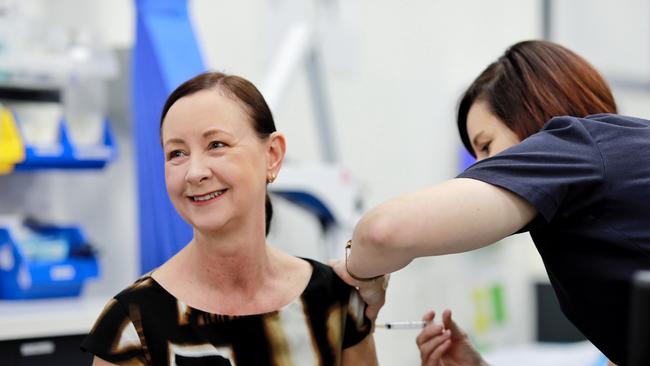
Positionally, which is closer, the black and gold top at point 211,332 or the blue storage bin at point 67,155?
the black and gold top at point 211,332

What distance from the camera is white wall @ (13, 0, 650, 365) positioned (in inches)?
Result: 135

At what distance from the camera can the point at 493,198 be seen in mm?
Result: 1096

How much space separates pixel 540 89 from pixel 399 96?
270 cm

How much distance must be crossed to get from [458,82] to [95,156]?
2311 millimetres

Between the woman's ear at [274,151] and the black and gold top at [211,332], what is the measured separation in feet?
0.66

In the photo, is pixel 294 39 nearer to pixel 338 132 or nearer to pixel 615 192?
pixel 338 132

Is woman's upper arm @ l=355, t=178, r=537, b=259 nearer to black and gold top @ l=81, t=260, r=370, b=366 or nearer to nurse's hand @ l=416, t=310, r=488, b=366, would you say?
black and gold top @ l=81, t=260, r=370, b=366

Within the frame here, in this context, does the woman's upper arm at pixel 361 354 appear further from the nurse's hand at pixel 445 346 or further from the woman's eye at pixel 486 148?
the woman's eye at pixel 486 148

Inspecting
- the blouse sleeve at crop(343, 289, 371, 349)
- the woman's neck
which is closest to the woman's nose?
the woman's neck

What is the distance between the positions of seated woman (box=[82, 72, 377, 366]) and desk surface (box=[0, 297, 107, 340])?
0.81 m

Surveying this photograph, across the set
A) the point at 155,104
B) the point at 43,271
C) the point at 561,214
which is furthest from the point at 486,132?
the point at 43,271

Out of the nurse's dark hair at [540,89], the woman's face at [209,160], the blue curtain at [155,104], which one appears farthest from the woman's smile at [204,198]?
the blue curtain at [155,104]

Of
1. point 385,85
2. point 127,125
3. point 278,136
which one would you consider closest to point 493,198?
point 278,136

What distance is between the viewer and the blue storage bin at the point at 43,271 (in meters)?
2.37
